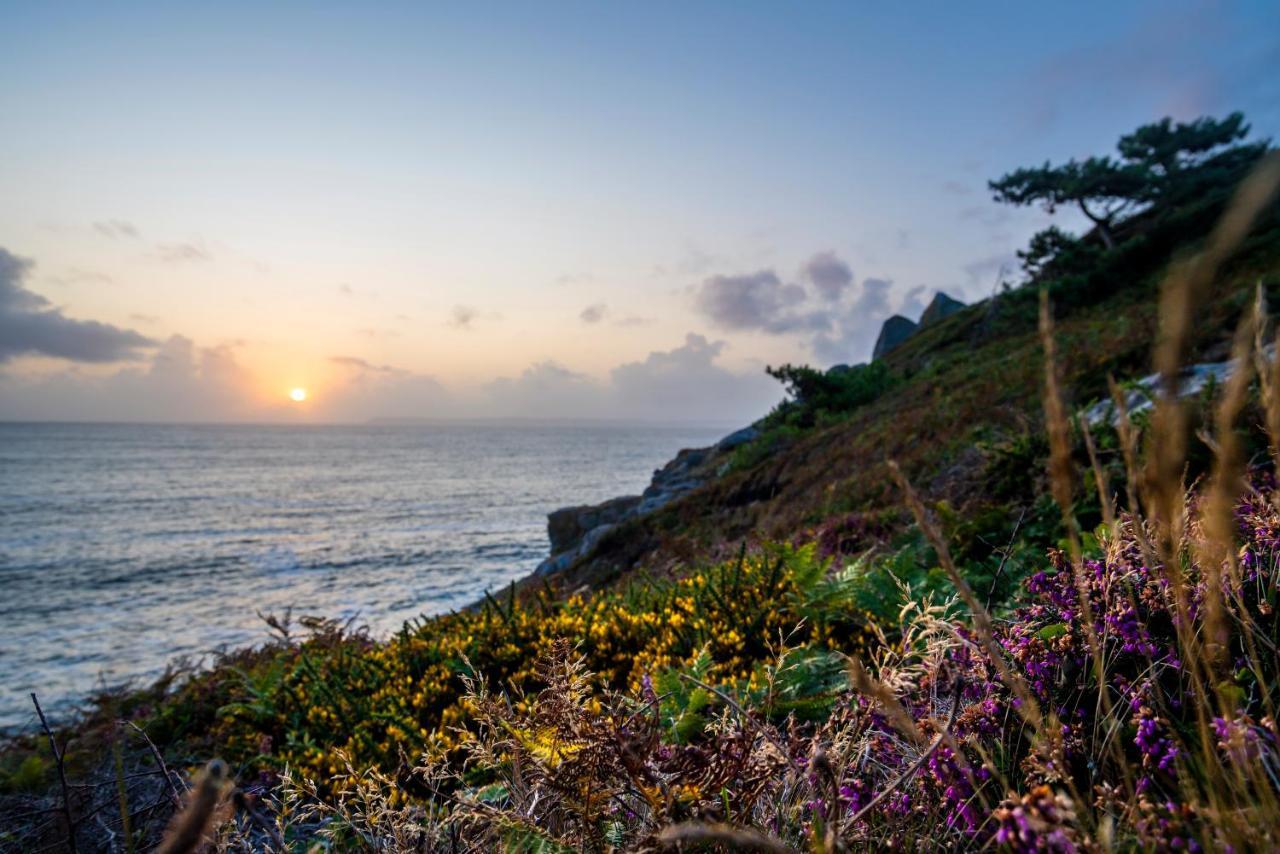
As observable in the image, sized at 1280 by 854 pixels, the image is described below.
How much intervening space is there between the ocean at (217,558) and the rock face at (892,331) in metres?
30.8

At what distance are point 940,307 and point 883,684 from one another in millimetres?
66971

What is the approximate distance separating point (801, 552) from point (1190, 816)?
3.60m

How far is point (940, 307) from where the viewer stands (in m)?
61.7

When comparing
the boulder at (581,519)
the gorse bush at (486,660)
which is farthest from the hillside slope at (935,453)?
the boulder at (581,519)

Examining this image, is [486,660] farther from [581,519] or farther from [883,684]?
[581,519]

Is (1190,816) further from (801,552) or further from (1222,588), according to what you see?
(801,552)

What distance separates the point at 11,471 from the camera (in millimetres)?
78000

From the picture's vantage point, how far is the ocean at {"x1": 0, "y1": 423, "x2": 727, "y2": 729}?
16.8 metres

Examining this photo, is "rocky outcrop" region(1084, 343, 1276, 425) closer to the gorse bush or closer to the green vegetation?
the green vegetation

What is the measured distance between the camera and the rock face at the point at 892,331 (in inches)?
2830

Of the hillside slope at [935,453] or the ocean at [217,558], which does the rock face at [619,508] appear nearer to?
the ocean at [217,558]

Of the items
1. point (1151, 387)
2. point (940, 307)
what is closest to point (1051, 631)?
point (1151, 387)

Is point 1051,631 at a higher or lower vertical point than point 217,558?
higher

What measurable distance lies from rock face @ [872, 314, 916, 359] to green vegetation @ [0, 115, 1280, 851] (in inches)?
2456
